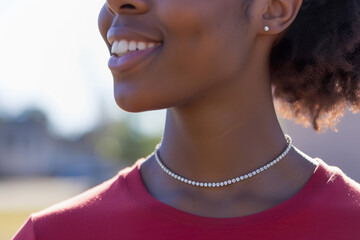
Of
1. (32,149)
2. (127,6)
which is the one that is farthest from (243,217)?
(32,149)

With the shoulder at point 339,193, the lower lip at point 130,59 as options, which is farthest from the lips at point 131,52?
the shoulder at point 339,193

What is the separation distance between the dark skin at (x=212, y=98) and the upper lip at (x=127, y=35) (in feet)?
0.06

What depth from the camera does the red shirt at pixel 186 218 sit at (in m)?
2.28

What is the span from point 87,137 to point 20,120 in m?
5.61

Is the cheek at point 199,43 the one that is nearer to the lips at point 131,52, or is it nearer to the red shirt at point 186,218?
the lips at point 131,52

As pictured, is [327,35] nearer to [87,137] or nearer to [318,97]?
[318,97]

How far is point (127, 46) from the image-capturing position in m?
2.26

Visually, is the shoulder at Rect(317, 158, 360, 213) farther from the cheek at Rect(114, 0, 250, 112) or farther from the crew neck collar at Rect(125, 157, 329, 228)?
the cheek at Rect(114, 0, 250, 112)

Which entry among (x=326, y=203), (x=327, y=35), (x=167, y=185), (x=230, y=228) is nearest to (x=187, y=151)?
(x=167, y=185)

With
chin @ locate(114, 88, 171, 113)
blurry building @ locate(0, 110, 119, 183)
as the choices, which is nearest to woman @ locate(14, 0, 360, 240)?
chin @ locate(114, 88, 171, 113)

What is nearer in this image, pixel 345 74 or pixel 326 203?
pixel 326 203

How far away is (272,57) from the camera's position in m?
2.62

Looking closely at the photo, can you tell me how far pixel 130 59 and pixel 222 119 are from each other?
0.40 metres

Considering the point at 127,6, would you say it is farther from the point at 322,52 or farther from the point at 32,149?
the point at 32,149
